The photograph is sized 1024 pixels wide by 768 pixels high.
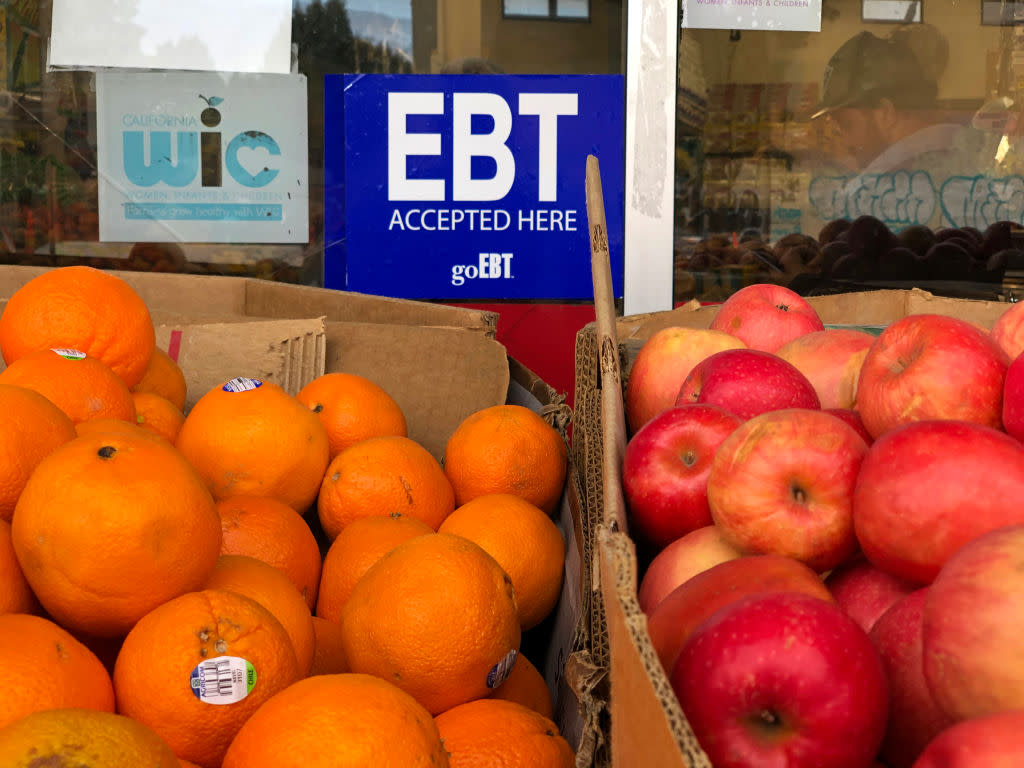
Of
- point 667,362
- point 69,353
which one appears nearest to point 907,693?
point 667,362

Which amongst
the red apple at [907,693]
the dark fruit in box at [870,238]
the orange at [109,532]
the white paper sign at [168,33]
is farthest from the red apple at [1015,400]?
the white paper sign at [168,33]

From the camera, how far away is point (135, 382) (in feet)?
4.48

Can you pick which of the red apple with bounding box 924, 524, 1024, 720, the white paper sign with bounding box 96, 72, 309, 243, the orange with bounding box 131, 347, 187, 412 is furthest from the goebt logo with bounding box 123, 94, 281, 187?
the red apple with bounding box 924, 524, 1024, 720

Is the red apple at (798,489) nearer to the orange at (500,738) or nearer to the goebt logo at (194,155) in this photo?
the orange at (500,738)

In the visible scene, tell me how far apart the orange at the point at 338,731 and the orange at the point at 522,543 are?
1.24 feet

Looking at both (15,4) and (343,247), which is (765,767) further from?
(15,4)

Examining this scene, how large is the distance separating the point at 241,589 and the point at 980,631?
0.63 meters

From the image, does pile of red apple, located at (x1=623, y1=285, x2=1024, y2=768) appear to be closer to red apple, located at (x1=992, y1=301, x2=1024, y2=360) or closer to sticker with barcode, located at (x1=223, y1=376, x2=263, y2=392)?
red apple, located at (x1=992, y1=301, x2=1024, y2=360)

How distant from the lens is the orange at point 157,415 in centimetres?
129

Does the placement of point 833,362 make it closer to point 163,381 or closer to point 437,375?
point 437,375

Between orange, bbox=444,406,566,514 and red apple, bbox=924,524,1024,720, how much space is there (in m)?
0.73

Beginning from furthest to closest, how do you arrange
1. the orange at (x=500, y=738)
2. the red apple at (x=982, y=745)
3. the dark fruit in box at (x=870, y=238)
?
the dark fruit in box at (x=870, y=238)
the orange at (x=500, y=738)
the red apple at (x=982, y=745)

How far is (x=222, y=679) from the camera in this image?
758 mm

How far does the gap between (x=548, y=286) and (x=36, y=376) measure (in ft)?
5.64
